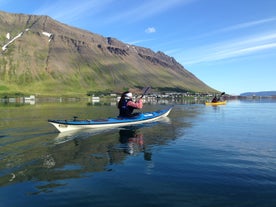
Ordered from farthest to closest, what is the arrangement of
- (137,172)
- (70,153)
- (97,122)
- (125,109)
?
(125,109) < (97,122) < (70,153) < (137,172)

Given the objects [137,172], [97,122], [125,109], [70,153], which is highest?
[125,109]

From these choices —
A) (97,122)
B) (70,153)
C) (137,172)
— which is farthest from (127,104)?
(137,172)

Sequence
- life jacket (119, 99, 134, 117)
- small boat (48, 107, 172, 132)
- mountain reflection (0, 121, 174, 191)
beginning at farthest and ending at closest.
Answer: life jacket (119, 99, 134, 117), small boat (48, 107, 172, 132), mountain reflection (0, 121, 174, 191)

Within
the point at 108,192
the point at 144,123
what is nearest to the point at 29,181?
the point at 108,192

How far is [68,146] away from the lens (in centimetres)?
2770

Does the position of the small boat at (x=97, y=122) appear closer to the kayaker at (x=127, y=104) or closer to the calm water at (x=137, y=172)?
the kayaker at (x=127, y=104)

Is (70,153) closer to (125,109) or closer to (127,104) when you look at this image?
(127,104)

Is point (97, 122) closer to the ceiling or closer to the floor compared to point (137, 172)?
closer to the ceiling

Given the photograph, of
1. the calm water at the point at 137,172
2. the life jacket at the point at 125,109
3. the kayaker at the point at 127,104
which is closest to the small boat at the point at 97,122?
the life jacket at the point at 125,109

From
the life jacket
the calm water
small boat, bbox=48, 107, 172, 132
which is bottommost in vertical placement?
the calm water

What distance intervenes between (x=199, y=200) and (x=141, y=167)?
255 inches

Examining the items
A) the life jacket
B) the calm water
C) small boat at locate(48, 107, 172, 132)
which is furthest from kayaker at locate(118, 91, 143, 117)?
the calm water

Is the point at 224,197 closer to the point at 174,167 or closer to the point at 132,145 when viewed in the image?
the point at 174,167

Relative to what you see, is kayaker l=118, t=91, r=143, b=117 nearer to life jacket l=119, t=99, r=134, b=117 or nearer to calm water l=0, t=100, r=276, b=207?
life jacket l=119, t=99, r=134, b=117
